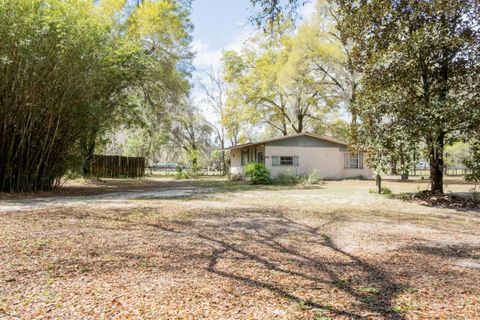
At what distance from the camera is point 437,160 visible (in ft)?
33.5

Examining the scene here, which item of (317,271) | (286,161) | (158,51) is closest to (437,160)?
(317,271)

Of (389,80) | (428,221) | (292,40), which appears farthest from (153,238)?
(292,40)

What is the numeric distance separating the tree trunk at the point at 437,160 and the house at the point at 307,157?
364 inches

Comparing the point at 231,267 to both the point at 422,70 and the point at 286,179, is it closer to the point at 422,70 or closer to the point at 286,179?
the point at 422,70

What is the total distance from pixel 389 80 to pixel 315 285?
8838mm

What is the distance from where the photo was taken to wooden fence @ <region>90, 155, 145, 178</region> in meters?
20.0

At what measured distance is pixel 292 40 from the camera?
895 inches

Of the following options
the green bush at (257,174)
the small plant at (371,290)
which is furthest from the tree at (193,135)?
the small plant at (371,290)

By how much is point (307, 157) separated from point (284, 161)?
1.64 m

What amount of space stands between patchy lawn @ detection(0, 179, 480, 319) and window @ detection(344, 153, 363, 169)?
51.6ft

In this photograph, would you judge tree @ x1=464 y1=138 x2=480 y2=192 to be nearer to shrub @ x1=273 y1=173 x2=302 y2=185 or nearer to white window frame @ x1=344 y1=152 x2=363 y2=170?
shrub @ x1=273 y1=173 x2=302 y2=185

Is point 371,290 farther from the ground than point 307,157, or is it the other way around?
point 307,157

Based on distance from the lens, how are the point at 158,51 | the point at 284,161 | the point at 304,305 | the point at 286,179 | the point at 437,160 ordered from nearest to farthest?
the point at 304,305 → the point at 437,160 → the point at 158,51 → the point at 286,179 → the point at 284,161

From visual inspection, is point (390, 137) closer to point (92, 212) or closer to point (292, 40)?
point (92, 212)
